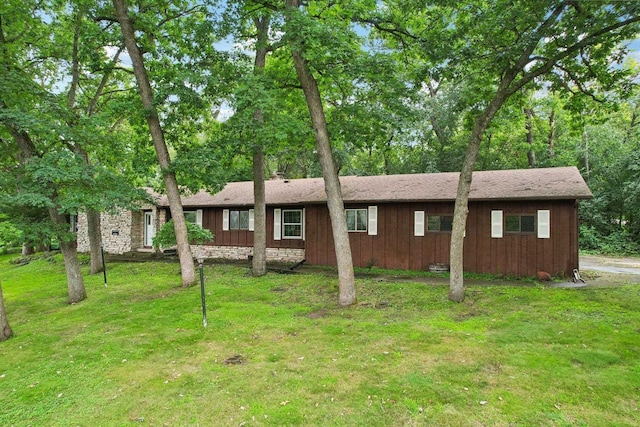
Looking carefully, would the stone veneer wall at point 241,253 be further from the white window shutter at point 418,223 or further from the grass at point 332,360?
the grass at point 332,360

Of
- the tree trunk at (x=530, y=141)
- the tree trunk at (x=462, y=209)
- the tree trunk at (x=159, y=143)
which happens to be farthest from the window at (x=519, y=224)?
the tree trunk at (x=530, y=141)

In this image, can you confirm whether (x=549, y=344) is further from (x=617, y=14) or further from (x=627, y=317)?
(x=617, y=14)

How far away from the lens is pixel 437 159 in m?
22.3

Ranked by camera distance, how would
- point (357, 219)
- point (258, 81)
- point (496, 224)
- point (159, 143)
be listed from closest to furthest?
1. point (258, 81)
2. point (159, 143)
3. point (496, 224)
4. point (357, 219)

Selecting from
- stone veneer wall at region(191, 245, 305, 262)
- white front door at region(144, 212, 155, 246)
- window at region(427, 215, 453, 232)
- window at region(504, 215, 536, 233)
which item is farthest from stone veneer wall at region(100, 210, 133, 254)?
window at region(504, 215, 536, 233)

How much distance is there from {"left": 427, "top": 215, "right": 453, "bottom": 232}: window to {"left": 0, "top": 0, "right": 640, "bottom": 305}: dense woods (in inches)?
124

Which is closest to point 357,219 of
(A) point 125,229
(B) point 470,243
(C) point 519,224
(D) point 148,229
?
(B) point 470,243

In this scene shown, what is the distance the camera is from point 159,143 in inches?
413

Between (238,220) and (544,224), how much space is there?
12196mm

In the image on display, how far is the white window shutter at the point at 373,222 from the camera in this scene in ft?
43.3

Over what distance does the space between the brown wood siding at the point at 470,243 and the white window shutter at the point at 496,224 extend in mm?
114

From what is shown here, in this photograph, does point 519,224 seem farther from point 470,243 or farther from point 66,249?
point 66,249

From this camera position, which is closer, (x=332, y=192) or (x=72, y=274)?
(x=332, y=192)

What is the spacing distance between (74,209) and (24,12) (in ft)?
18.3
